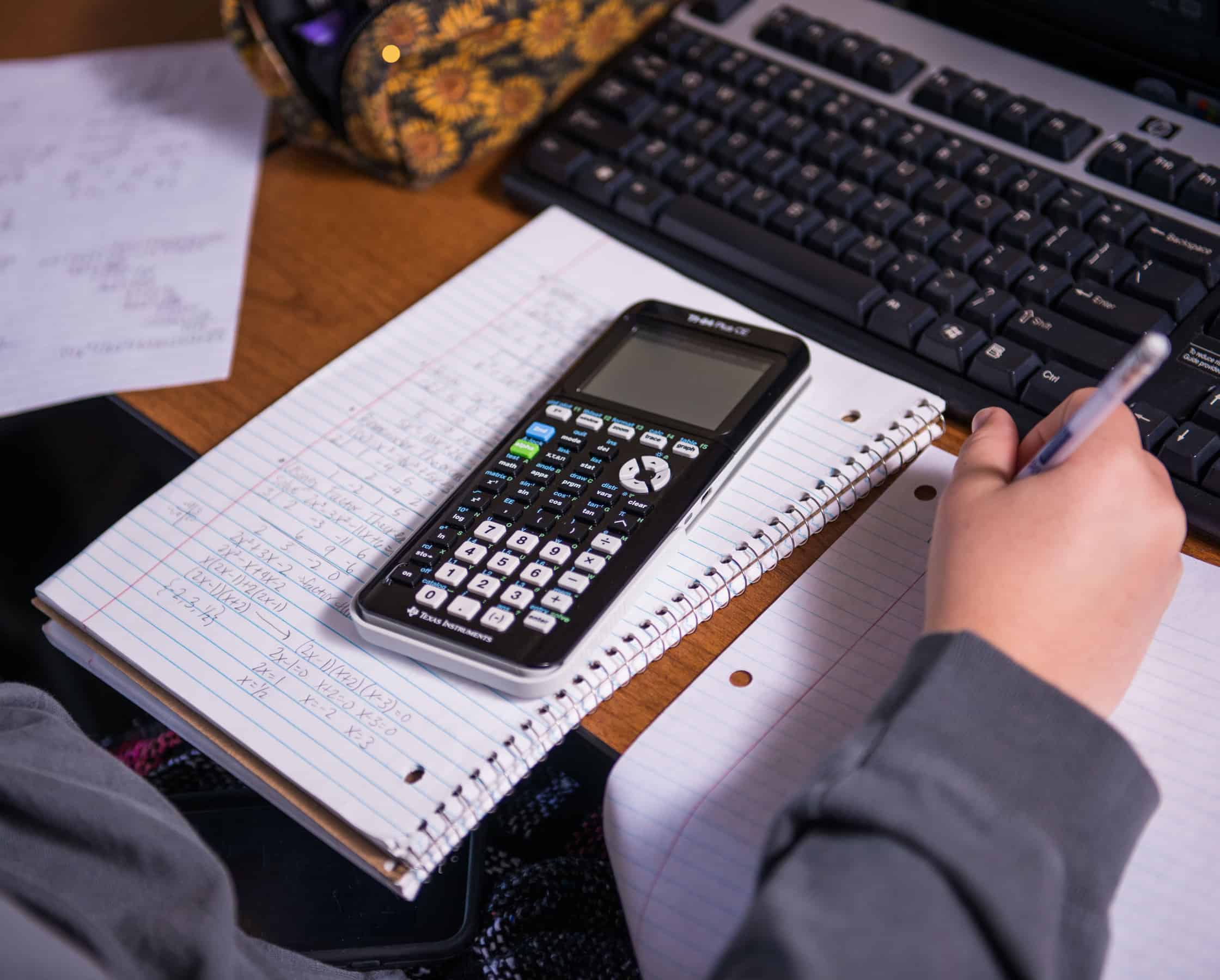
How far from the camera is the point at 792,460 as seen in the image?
47cm

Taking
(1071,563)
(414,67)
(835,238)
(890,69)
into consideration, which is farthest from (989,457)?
(414,67)

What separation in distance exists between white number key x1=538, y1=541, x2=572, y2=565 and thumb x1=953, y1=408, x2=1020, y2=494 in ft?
0.51

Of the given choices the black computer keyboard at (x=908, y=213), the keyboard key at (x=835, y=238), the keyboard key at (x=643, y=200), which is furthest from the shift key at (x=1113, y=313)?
the keyboard key at (x=643, y=200)

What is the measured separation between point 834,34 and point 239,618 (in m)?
0.46

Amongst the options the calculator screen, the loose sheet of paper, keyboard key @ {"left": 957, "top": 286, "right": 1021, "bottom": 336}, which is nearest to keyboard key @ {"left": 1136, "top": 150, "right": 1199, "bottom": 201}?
keyboard key @ {"left": 957, "top": 286, "right": 1021, "bottom": 336}

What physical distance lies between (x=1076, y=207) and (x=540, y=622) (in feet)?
1.08

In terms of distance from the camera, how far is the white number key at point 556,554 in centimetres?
43

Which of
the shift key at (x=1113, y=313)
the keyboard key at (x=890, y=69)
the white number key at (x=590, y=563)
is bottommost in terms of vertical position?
the white number key at (x=590, y=563)

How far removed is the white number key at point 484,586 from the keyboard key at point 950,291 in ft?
0.81

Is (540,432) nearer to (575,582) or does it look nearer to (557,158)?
(575,582)

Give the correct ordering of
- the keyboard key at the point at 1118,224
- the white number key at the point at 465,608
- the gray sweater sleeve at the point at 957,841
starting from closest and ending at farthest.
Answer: the gray sweater sleeve at the point at 957,841 < the white number key at the point at 465,608 < the keyboard key at the point at 1118,224

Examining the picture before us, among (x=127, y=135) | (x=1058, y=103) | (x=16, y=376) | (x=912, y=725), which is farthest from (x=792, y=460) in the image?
(x=127, y=135)

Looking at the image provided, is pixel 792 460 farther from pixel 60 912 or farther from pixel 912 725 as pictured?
pixel 60 912

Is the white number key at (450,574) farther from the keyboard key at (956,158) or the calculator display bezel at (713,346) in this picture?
the keyboard key at (956,158)
